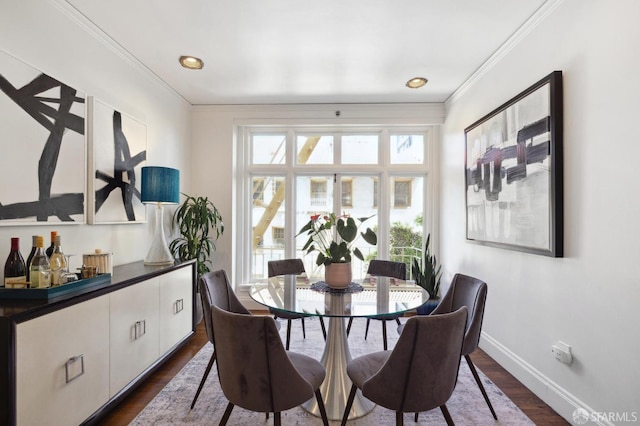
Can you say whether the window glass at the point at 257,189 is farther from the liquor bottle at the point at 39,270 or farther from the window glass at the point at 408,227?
the liquor bottle at the point at 39,270

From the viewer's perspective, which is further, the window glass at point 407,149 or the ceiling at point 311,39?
the window glass at point 407,149

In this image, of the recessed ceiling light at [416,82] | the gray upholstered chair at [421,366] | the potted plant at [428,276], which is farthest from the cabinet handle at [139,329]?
the recessed ceiling light at [416,82]

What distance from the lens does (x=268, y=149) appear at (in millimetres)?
4215

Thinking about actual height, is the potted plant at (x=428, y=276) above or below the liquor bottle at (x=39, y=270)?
below

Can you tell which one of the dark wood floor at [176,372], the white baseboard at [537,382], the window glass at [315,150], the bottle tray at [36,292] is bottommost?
the dark wood floor at [176,372]

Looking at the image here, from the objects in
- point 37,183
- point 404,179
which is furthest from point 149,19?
point 404,179

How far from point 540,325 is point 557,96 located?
150 cm

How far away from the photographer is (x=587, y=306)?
5.69ft

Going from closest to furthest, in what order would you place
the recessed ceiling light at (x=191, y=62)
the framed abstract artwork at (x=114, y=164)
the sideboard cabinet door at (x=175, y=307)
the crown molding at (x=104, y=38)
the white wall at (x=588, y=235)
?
1. the white wall at (x=588, y=235)
2. the crown molding at (x=104, y=38)
3. the framed abstract artwork at (x=114, y=164)
4. the sideboard cabinet door at (x=175, y=307)
5. the recessed ceiling light at (x=191, y=62)

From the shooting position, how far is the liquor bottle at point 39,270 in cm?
157

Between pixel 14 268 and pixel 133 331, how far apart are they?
76 centimetres

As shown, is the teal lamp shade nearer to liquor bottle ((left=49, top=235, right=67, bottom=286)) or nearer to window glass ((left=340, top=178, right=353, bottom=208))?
liquor bottle ((left=49, top=235, right=67, bottom=286))

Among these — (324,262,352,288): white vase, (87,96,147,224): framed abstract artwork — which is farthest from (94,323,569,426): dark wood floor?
(324,262,352,288): white vase

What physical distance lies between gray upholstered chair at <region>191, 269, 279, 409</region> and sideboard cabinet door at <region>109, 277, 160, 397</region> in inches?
17.2
